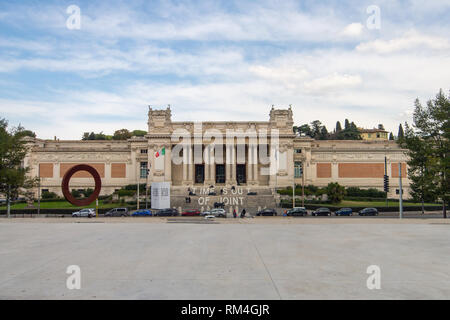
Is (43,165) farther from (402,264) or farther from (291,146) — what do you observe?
(402,264)

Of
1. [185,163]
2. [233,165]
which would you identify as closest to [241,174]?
[233,165]

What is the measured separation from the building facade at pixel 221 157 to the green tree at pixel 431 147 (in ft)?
109

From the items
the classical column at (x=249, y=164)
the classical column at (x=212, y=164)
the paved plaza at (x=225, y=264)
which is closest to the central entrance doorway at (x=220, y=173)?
the classical column at (x=212, y=164)

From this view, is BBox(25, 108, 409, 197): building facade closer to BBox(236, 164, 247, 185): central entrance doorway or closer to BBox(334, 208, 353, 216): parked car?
BBox(236, 164, 247, 185): central entrance doorway

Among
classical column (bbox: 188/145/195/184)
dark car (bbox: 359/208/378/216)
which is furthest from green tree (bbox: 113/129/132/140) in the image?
dark car (bbox: 359/208/378/216)

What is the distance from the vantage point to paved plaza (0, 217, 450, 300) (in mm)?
11727

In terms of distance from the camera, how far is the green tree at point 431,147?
41.1 m

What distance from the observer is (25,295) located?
1138 centimetres

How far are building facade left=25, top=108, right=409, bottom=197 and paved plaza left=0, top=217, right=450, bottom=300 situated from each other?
51461 millimetres

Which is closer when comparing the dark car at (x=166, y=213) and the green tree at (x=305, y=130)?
the dark car at (x=166, y=213)

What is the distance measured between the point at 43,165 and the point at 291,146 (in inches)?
2028

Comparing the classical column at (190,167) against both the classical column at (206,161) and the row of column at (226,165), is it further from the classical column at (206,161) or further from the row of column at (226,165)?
the classical column at (206,161)

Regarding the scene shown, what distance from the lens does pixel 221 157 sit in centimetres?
8144
